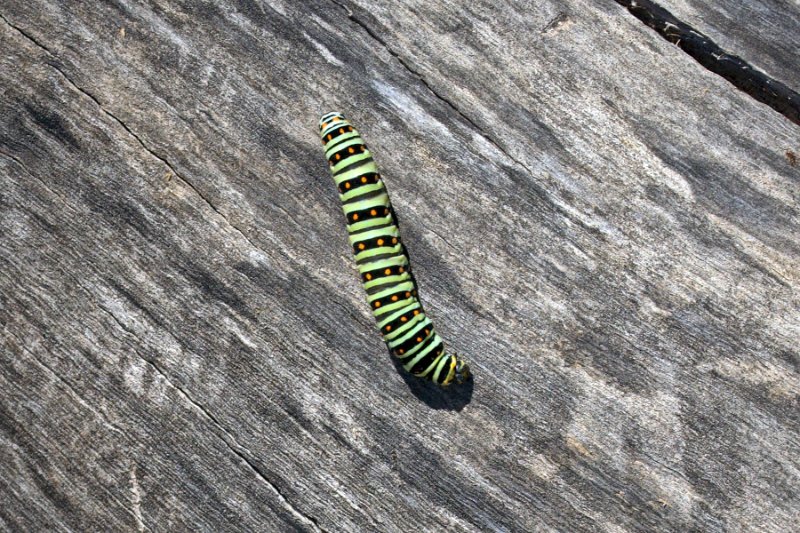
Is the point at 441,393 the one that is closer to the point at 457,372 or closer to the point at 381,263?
the point at 457,372

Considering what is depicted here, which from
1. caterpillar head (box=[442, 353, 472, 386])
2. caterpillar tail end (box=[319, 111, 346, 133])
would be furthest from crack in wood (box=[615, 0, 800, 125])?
caterpillar head (box=[442, 353, 472, 386])

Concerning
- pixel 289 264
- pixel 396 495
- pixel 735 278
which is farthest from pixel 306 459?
pixel 735 278

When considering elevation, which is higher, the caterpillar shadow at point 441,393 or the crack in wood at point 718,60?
the crack in wood at point 718,60

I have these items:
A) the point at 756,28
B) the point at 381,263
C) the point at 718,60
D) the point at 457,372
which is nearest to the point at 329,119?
the point at 381,263

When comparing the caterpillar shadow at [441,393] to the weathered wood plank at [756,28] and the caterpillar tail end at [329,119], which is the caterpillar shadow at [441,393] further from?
the weathered wood plank at [756,28]

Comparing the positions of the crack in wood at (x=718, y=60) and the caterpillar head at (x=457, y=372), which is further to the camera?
the crack in wood at (x=718, y=60)

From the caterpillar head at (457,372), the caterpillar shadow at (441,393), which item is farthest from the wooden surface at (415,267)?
the caterpillar head at (457,372)

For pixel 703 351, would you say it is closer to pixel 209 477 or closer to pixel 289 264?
pixel 289 264
